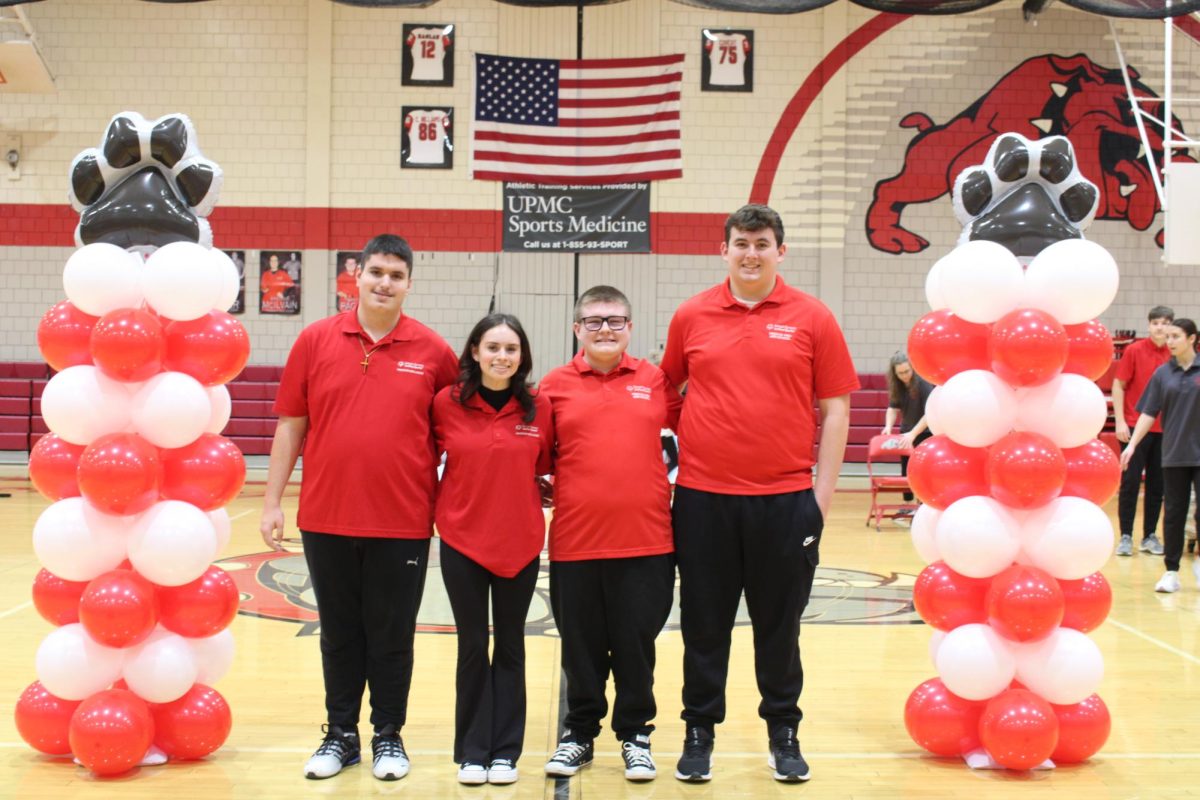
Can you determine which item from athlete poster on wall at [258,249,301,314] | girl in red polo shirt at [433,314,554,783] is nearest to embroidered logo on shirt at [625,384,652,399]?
girl in red polo shirt at [433,314,554,783]

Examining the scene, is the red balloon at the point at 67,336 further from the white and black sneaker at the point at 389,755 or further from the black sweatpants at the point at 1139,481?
the black sweatpants at the point at 1139,481

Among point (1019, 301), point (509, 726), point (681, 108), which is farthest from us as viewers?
point (681, 108)

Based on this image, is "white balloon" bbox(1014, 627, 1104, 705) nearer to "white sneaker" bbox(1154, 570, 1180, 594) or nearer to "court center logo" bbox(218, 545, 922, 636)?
"court center logo" bbox(218, 545, 922, 636)

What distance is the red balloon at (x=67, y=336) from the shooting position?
3389 millimetres

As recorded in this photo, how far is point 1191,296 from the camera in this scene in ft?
43.8

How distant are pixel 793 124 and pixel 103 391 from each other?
11267 millimetres

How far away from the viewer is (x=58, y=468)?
11.1 feet

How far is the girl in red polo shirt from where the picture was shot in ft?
10.5

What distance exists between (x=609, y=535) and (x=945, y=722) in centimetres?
132

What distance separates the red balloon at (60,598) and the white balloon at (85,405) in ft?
1.50

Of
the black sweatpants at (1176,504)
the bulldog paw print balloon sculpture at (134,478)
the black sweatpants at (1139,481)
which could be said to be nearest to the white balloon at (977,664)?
the bulldog paw print balloon sculpture at (134,478)

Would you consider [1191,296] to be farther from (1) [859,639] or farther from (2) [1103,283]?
(2) [1103,283]

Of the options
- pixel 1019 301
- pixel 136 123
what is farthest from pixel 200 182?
pixel 1019 301

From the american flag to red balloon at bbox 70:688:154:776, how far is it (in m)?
10.2
